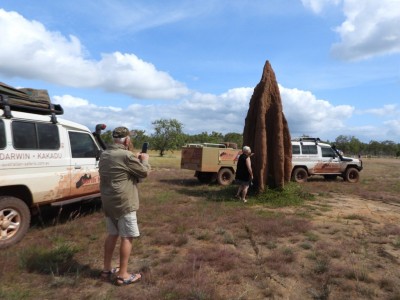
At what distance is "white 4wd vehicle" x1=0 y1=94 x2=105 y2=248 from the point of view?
636 centimetres

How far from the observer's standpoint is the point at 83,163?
819 centimetres

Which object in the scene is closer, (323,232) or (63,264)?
(63,264)

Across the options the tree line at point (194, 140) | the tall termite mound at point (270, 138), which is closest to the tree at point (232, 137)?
the tree line at point (194, 140)

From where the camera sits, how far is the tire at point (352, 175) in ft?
61.1

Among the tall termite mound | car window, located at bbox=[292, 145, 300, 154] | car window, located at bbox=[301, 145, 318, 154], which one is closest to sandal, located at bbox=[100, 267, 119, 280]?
the tall termite mound

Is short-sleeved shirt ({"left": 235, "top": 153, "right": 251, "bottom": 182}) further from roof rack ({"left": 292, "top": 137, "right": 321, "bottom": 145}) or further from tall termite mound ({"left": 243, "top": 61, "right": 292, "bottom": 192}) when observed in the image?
roof rack ({"left": 292, "top": 137, "right": 321, "bottom": 145})

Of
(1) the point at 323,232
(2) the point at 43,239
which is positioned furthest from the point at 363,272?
(2) the point at 43,239

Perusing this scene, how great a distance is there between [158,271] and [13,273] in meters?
1.95

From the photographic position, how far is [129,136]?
5012mm

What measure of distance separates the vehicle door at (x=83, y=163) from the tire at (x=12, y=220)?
1.46 metres

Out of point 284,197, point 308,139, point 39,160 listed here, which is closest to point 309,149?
point 308,139

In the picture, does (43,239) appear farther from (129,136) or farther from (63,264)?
(129,136)

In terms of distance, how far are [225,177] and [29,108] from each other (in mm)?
10240

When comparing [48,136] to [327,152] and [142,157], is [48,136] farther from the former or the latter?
[327,152]
